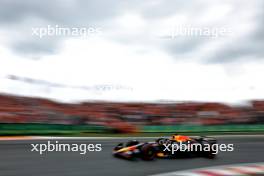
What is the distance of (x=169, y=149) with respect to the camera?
331 inches

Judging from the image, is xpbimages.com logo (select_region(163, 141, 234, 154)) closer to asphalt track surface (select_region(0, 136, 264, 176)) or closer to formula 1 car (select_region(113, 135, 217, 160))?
formula 1 car (select_region(113, 135, 217, 160))

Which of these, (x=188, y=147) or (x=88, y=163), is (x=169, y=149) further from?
(x=88, y=163)

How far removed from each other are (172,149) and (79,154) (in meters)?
2.03

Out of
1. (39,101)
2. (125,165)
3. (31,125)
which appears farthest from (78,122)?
(125,165)

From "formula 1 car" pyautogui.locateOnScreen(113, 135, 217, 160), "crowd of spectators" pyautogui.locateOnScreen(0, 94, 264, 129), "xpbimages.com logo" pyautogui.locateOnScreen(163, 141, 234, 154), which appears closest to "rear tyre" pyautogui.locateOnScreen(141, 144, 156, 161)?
"formula 1 car" pyautogui.locateOnScreen(113, 135, 217, 160)

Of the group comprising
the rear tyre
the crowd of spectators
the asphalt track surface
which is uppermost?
the crowd of spectators

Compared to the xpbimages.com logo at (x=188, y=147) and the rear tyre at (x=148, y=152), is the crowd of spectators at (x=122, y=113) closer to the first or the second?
the xpbimages.com logo at (x=188, y=147)

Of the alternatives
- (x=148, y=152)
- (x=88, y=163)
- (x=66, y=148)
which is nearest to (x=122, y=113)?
(x=66, y=148)

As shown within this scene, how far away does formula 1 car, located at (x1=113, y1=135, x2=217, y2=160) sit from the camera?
8078 mm

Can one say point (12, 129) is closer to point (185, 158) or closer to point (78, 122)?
point (78, 122)

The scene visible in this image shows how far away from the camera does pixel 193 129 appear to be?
63.9 ft

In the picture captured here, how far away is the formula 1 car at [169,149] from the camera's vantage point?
8078 mm

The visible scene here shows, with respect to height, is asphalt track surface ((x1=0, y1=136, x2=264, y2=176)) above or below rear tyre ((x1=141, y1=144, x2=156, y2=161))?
below

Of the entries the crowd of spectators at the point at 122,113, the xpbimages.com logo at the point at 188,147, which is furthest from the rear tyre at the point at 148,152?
the crowd of spectators at the point at 122,113
